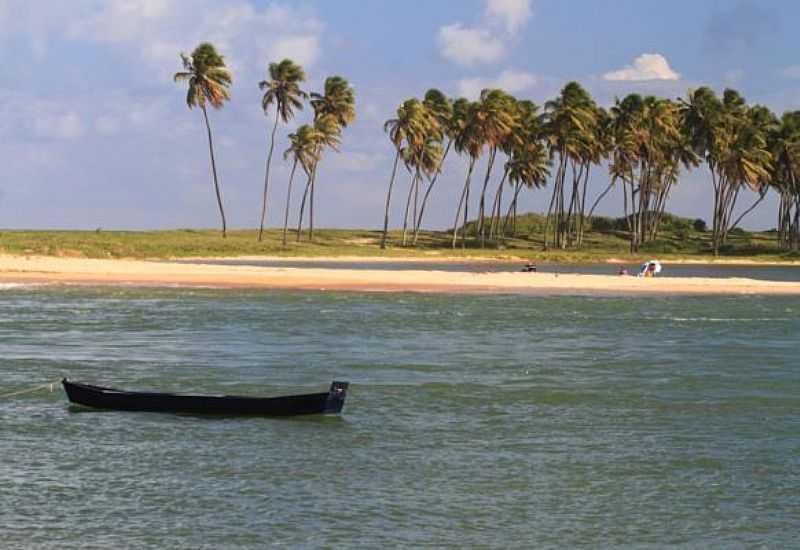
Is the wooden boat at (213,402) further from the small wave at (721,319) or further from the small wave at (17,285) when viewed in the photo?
the small wave at (17,285)

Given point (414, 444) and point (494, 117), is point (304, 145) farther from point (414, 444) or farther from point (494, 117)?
point (414, 444)

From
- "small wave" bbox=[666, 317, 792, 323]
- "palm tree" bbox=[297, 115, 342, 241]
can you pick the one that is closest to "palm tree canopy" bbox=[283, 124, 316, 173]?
"palm tree" bbox=[297, 115, 342, 241]

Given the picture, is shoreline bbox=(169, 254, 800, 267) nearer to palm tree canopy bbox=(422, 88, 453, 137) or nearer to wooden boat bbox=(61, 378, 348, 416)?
palm tree canopy bbox=(422, 88, 453, 137)

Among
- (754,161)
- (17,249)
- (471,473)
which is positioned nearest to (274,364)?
(471,473)

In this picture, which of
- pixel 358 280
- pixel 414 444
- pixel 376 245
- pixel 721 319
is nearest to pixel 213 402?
pixel 414 444

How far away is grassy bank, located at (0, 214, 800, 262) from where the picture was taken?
107188mm

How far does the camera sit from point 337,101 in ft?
463

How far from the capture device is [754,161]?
137m

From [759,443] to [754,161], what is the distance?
396 feet

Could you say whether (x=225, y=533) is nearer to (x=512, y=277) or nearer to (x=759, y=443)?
(x=759, y=443)

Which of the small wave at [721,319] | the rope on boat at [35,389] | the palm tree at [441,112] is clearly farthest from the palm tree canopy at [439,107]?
the rope on boat at [35,389]

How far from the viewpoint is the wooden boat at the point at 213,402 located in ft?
80.0

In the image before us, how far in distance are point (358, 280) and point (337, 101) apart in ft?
227

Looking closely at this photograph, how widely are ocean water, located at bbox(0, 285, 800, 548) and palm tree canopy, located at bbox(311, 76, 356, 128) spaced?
9894 centimetres
